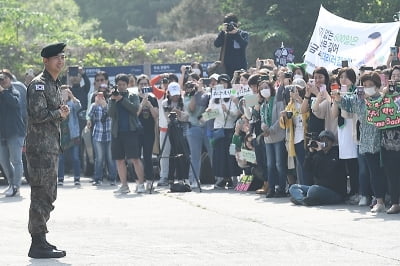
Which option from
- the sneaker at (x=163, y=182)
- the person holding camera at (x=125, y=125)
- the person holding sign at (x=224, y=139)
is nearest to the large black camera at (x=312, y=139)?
the person holding sign at (x=224, y=139)

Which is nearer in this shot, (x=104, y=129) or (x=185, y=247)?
(x=185, y=247)

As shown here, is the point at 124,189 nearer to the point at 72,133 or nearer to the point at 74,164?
the point at 74,164

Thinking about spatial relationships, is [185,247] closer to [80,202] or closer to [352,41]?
[80,202]

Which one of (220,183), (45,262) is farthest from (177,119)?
(45,262)

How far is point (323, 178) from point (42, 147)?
5.62 metres

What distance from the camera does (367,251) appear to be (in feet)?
38.5

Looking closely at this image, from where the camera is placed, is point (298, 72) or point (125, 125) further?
point (125, 125)

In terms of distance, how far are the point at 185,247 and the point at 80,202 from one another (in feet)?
20.4

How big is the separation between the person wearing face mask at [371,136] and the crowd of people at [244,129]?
0.04ft

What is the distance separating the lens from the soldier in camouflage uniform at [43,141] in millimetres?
11977

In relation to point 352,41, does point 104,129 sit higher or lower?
lower

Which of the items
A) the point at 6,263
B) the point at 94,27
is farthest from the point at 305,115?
the point at 94,27

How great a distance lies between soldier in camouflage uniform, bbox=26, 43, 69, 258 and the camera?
11977 millimetres

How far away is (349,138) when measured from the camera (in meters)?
16.3
